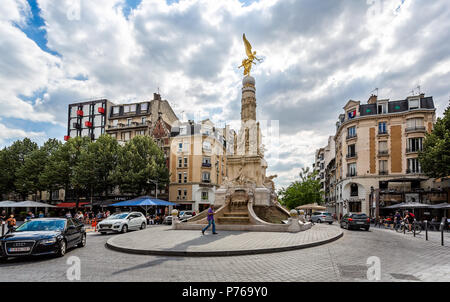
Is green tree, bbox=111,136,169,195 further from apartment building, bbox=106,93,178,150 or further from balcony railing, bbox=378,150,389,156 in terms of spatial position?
balcony railing, bbox=378,150,389,156

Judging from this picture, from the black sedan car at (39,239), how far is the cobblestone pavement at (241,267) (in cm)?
32

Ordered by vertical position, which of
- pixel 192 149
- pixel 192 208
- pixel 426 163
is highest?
pixel 192 149

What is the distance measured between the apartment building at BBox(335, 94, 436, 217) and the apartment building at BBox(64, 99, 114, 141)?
45463mm

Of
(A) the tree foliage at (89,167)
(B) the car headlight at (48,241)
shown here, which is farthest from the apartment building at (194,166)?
(B) the car headlight at (48,241)

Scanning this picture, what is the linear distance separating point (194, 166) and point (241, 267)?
40449 millimetres

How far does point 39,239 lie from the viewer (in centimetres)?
869

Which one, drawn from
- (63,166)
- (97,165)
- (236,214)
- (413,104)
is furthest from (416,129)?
(63,166)

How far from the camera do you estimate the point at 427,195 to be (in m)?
33.4

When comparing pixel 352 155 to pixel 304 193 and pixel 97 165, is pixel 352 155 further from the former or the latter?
pixel 97 165

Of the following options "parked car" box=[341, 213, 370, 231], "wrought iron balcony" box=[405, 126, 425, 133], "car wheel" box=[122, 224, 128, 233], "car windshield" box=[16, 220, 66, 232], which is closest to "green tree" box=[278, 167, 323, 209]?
"wrought iron balcony" box=[405, 126, 425, 133]
